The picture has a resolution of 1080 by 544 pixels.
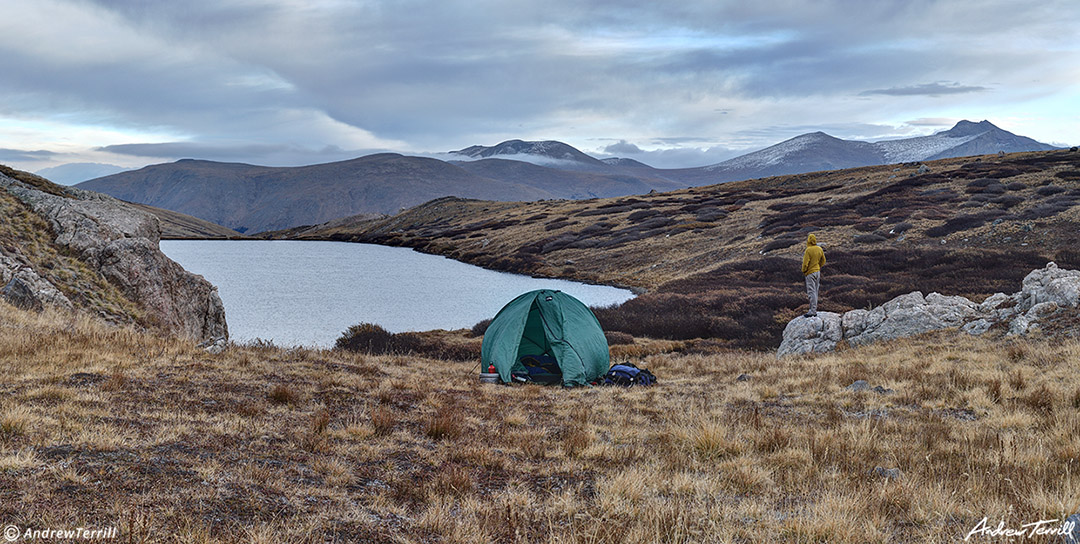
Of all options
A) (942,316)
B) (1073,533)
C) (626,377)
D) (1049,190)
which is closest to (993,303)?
(942,316)

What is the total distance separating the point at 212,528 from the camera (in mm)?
4316

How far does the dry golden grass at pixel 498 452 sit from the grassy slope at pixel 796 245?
13873 mm

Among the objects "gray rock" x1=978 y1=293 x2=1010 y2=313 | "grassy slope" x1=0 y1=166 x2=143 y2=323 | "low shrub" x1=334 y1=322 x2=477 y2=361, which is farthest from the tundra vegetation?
"low shrub" x1=334 y1=322 x2=477 y2=361

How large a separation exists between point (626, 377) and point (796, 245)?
34231 millimetres

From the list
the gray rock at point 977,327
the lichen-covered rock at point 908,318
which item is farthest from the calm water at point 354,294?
the gray rock at point 977,327

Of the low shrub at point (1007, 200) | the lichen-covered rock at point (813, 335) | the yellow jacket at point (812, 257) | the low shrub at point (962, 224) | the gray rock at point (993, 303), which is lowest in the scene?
the lichen-covered rock at point (813, 335)

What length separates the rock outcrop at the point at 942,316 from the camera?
48.7 feet

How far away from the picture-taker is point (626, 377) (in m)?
14.6

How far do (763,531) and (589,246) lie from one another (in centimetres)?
5900

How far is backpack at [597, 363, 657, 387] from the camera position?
47.1 feet

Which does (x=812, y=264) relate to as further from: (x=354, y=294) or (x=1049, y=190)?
(x=1049, y=190)

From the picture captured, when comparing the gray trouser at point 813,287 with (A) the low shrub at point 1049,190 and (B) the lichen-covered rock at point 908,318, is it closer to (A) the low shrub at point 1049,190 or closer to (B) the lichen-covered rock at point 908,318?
(B) the lichen-covered rock at point 908,318

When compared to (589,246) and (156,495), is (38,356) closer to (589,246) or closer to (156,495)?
(156,495)

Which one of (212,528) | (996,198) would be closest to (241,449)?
(212,528)
